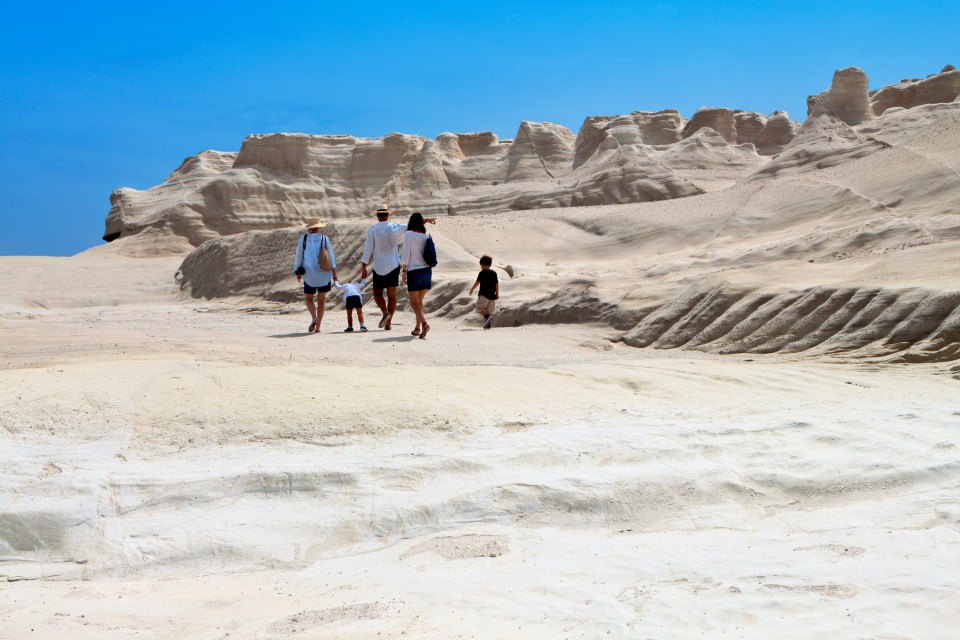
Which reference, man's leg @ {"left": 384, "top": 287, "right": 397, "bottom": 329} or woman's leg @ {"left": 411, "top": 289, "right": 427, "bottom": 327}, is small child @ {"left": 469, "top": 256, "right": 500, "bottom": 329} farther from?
woman's leg @ {"left": 411, "top": 289, "right": 427, "bottom": 327}

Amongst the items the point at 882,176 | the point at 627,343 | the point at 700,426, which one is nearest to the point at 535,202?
the point at 882,176

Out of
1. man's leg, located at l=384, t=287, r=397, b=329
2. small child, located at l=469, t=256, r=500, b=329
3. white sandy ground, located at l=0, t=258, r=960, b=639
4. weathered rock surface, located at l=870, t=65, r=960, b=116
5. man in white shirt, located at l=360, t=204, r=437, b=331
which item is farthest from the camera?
weathered rock surface, located at l=870, t=65, r=960, b=116

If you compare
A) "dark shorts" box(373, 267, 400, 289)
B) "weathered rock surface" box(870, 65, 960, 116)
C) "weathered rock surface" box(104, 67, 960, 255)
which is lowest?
"dark shorts" box(373, 267, 400, 289)

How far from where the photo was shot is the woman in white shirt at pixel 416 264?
8891 mm

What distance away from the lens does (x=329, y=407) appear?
4617mm

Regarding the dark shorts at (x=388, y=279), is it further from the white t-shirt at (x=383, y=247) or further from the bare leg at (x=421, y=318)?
the bare leg at (x=421, y=318)

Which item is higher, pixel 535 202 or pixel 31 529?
pixel 535 202

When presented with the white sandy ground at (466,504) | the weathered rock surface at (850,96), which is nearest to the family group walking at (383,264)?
the white sandy ground at (466,504)

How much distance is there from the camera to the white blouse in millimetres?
8891

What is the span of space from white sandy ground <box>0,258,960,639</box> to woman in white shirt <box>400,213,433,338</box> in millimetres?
3242

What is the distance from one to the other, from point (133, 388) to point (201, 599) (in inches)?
76.9

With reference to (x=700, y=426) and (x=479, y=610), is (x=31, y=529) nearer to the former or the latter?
(x=479, y=610)

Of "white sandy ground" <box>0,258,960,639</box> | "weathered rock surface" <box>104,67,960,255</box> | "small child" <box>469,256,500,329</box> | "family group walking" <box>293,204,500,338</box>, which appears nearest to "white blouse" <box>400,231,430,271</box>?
"family group walking" <box>293,204,500,338</box>

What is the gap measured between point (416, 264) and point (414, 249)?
16 cm
